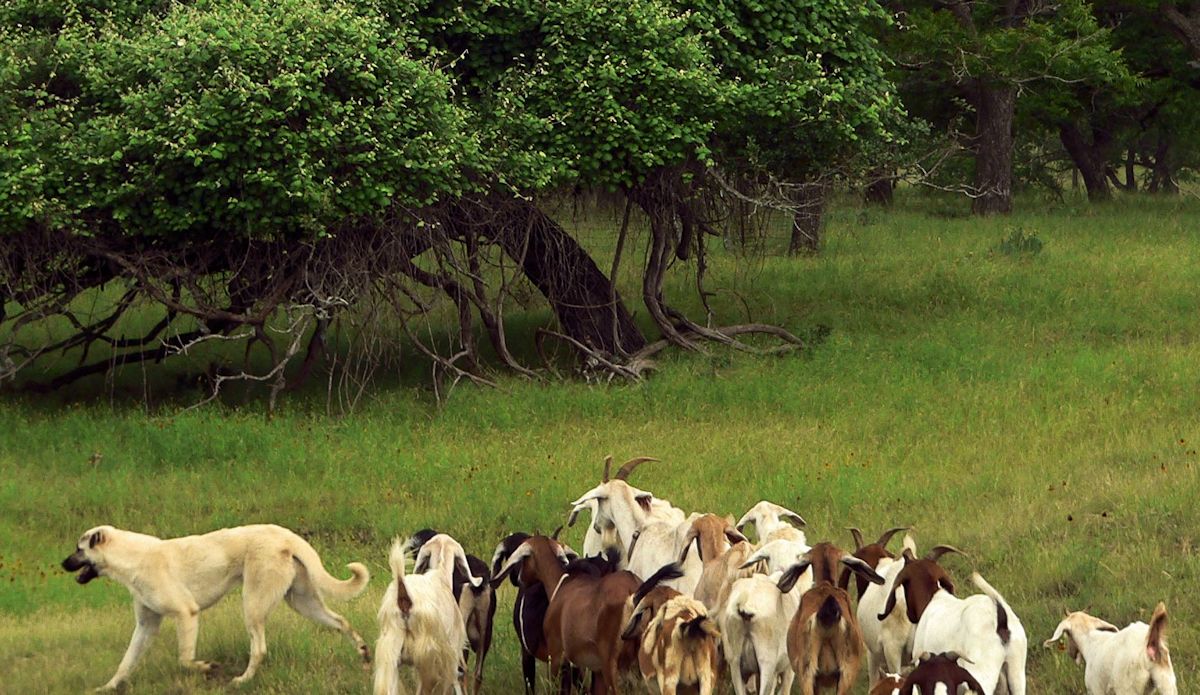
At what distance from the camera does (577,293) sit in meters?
20.0

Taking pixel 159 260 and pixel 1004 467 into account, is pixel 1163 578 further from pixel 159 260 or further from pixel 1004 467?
pixel 159 260

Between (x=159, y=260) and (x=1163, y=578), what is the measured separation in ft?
34.8

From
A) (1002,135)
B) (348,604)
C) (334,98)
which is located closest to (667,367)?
(334,98)

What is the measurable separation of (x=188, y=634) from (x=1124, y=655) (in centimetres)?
516

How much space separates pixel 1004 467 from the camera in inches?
562

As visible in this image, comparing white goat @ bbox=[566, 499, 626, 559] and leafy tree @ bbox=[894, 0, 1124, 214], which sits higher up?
leafy tree @ bbox=[894, 0, 1124, 214]

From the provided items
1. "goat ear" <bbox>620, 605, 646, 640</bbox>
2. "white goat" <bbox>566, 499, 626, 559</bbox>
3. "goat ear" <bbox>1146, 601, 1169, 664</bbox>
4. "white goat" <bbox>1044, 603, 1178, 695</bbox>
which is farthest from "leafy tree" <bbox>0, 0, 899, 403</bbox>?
"goat ear" <bbox>1146, 601, 1169, 664</bbox>

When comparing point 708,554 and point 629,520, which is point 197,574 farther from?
point 708,554

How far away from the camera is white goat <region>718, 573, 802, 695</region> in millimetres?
8403

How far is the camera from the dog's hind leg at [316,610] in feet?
31.8

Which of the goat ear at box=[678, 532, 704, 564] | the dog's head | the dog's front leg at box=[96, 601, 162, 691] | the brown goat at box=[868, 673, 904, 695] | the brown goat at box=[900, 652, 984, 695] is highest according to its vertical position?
the brown goat at box=[900, 652, 984, 695]

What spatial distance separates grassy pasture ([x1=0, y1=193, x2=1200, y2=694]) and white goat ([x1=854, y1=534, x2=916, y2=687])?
825mm

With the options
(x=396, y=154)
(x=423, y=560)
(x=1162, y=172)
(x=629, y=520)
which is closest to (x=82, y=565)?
(x=423, y=560)

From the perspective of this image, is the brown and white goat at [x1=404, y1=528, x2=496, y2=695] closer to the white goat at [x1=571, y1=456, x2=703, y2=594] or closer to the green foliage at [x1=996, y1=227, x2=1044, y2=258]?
the white goat at [x1=571, y1=456, x2=703, y2=594]
